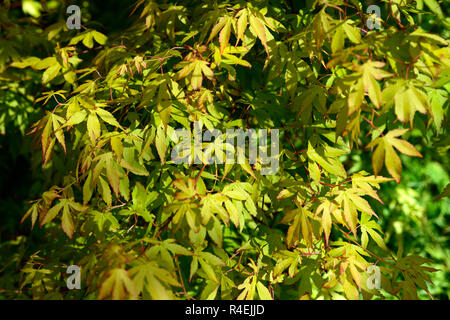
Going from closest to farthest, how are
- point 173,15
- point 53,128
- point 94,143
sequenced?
point 94,143
point 53,128
point 173,15

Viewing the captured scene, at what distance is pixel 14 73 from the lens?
2014mm

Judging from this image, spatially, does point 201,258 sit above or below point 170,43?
below

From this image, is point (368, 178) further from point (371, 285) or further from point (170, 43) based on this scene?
point (170, 43)

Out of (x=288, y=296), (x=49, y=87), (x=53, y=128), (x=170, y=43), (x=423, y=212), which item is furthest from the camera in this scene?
(x=423, y=212)

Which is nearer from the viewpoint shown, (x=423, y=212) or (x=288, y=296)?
(x=288, y=296)

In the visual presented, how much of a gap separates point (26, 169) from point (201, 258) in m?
2.13

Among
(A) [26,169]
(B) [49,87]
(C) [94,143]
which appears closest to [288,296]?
(C) [94,143]

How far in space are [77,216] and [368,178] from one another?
3.57 ft

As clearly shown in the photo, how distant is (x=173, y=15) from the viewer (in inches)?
59.4

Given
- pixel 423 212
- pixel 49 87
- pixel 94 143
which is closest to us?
pixel 94 143

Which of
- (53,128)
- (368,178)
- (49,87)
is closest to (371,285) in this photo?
(368,178)

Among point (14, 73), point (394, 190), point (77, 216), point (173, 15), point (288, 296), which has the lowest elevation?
point (288, 296)

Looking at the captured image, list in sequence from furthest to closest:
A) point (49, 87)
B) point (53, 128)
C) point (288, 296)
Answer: point (49, 87)
point (288, 296)
point (53, 128)

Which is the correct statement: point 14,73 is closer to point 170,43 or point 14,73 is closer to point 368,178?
point 170,43
